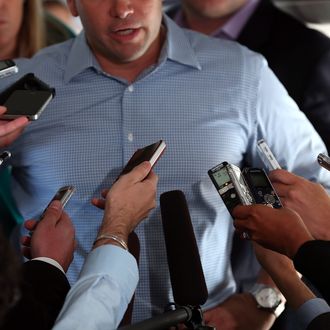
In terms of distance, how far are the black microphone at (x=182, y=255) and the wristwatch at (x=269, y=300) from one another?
398 millimetres

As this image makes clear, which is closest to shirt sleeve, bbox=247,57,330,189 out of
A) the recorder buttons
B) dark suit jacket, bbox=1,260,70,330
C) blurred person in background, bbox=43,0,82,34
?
the recorder buttons

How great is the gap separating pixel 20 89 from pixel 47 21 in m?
0.93

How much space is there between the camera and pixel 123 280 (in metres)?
1.07

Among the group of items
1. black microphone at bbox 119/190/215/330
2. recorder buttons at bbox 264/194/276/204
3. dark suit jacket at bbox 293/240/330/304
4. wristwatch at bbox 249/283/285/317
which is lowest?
wristwatch at bbox 249/283/285/317

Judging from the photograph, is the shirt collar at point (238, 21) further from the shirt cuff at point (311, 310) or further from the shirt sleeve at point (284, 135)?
the shirt cuff at point (311, 310)

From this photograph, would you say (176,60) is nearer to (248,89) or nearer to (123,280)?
(248,89)

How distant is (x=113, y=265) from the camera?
1.07m

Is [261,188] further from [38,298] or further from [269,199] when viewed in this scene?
[38,298]

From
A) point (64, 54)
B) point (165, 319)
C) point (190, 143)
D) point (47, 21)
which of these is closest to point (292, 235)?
point (165, 319)

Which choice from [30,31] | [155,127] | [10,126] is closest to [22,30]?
[30,31]

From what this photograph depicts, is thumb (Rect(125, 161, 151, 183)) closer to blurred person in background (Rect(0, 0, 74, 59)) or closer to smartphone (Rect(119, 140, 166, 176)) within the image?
smartphone (Rect(119, 140, 166, 176))

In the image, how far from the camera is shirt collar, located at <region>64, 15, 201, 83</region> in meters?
1.56

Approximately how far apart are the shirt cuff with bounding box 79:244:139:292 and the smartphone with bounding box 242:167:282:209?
23cm

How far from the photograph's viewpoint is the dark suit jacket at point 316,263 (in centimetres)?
99
